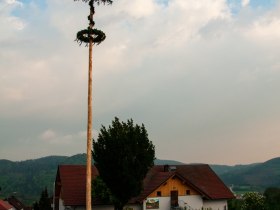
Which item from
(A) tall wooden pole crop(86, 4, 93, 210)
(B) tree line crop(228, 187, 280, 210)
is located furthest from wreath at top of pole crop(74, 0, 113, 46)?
(B) tree line crop(228, 187, 280, 210)

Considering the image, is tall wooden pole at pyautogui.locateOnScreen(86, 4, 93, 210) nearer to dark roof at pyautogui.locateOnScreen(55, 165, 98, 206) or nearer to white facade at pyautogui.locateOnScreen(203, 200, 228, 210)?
dark roof at pyautogui.locateOnScreen(55, 165, 98, 206)

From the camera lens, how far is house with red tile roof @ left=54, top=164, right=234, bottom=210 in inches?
2076

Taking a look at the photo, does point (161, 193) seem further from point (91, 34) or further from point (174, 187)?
point (91, 34)

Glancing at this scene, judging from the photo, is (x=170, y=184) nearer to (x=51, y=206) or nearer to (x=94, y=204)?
(x=94, y=204)

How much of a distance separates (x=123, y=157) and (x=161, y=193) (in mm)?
11068


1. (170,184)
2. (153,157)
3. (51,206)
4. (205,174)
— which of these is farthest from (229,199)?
(51,206)

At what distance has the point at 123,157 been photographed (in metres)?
45.6

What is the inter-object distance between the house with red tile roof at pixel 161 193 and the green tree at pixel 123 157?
5.97m

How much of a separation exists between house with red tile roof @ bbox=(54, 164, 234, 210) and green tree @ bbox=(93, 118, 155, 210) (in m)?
5.97

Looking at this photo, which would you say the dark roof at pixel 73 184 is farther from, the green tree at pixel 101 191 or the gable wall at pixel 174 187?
the gable wall at pixel 174 187

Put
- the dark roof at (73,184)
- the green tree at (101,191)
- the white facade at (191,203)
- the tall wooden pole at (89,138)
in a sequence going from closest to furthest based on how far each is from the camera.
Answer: the tall wooden pole at (89,138), the green tree at (101,191), the dark roof at (73,184), the white facade at (191,203)

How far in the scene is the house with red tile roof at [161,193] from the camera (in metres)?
52.7

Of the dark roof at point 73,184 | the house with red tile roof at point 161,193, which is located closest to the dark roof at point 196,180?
the house with red tile roof at point 161,193

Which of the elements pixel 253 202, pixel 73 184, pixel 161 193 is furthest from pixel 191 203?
pixel 73 184
